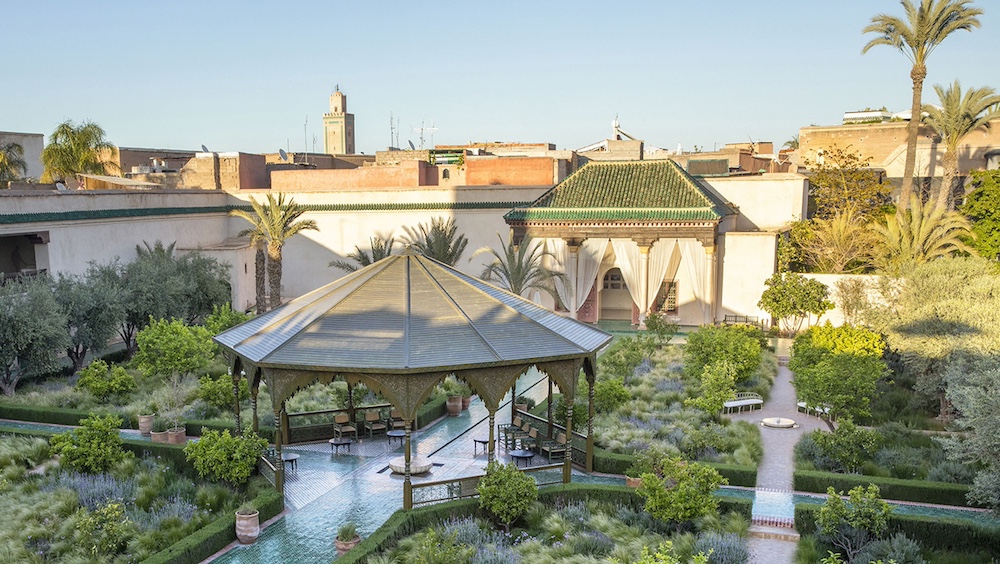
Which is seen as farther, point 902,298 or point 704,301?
point 704,301

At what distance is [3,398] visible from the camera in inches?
709

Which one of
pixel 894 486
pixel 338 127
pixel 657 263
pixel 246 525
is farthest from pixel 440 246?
pixel 338 127

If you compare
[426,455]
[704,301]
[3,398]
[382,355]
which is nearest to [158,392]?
[3,398]

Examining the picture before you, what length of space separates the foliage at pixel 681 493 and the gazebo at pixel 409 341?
1.90 m

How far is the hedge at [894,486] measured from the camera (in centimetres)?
1218

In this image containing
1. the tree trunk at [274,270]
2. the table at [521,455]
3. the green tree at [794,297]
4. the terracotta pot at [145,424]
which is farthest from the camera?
the tree trunk at [274,270]

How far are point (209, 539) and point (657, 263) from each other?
19979 mm

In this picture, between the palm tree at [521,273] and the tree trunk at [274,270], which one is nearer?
the palm tree at [521,273]

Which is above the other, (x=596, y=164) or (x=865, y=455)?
(x=596, y=164)

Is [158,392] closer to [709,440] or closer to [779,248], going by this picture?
[709,440]

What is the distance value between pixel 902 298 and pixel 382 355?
13765mm

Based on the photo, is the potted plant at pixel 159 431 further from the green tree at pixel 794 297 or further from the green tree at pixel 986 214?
the green tree at pixel 986 214

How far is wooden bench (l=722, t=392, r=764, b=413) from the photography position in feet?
58.1

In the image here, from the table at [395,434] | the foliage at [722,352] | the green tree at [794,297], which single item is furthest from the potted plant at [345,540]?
the green tree at [794,297]
